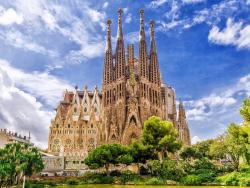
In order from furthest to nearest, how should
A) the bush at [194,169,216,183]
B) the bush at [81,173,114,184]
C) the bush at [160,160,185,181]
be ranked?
the bush at [81,173,114,184] → the bush at [160,160,185,181] → the bush at [194,169,216,183]

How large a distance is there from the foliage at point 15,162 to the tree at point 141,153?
16.0 meters

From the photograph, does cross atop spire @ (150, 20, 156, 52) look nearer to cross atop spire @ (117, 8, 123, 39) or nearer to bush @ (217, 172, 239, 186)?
cross atop spire @ (117, 8, 123, 39)

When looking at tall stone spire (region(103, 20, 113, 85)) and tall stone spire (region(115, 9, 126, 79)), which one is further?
tall stone spire (region(103, 20, 113, 85))

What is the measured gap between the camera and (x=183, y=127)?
79.9m

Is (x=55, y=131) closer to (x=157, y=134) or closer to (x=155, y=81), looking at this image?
(x=155, y=81)

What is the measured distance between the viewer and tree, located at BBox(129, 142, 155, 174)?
150 ft

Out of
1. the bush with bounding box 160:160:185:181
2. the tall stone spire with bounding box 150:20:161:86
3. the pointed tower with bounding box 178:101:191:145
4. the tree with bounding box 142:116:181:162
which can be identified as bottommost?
the bush with bounding box 160:160:185:181

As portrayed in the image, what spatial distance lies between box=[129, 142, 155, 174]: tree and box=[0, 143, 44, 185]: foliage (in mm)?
15972

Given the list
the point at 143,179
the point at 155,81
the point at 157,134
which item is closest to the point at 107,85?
the point at 155,81

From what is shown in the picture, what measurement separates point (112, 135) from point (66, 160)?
12.9 m

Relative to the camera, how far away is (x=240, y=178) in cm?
3328

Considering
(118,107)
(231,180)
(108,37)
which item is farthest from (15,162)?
(108,37)

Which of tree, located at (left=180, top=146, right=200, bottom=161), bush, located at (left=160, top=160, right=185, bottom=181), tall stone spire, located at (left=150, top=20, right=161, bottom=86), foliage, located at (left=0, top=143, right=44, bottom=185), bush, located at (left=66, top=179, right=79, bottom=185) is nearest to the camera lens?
foliage, located at (left=0, top=143, right=44, bottom=185)

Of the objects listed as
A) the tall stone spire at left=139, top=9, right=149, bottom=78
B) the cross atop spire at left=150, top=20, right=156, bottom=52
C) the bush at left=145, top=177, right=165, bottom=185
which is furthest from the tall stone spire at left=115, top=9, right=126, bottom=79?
the bush at left=145, top=177, right=165, bottom=185
